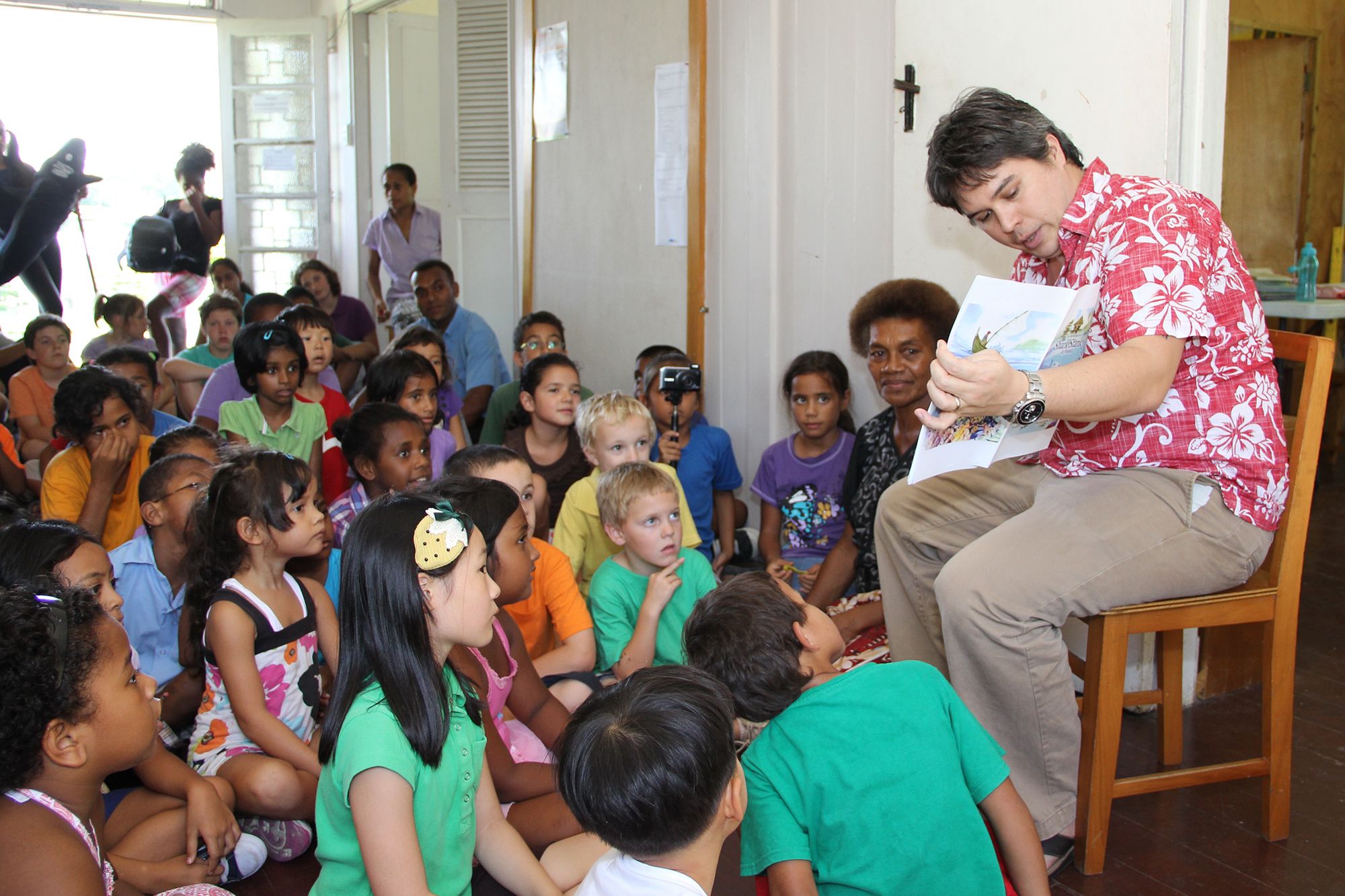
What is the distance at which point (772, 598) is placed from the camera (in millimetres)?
1527

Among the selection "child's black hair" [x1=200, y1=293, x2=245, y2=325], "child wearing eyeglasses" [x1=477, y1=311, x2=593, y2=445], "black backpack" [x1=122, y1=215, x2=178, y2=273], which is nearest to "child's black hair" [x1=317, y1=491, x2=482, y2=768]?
"child wearing eyeglasses" [x1=477, y1=311, x2=593, y2=445]

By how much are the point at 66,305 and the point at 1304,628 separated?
7.54 m

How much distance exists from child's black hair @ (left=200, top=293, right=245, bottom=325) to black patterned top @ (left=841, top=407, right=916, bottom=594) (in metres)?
3.15

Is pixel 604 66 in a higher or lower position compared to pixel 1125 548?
higher

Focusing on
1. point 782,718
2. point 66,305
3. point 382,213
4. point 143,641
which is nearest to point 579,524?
point 143,641

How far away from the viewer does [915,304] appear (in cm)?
299

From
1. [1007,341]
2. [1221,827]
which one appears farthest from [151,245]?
[1221,827]

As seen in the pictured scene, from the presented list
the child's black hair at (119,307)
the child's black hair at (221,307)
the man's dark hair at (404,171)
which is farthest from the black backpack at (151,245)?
the child's black hair at (221,307)

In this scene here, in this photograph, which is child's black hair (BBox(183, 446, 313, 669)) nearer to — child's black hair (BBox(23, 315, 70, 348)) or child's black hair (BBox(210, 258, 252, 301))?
child's black hair (BBox(23, 315, 70, 348))

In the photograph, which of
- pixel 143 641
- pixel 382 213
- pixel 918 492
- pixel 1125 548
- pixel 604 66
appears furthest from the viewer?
pixel 382 213

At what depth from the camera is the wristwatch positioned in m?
1.62

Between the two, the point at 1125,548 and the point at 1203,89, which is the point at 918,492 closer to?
the point at 1125,548

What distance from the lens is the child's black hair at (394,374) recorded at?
11.3ft

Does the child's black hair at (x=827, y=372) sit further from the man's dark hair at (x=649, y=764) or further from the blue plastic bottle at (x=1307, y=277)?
the blue plastic bottle at (x=1307, y=277)
